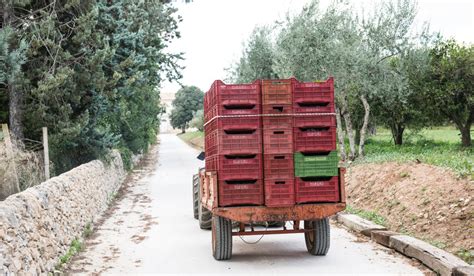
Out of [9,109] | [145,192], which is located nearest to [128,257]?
[9,109]

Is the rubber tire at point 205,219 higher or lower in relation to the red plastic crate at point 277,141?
lower

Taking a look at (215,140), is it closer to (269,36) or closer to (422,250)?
(422,250)

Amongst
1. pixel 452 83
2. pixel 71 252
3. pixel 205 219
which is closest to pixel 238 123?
pixel 71 252

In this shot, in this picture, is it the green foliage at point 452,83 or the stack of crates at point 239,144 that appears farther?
the green foliage at point 452,83

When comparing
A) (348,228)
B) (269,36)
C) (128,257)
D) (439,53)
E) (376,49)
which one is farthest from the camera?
(269,36)

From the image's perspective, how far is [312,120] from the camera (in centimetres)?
824

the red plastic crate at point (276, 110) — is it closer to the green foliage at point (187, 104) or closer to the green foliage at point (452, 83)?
the green foliage at point (452, 83)

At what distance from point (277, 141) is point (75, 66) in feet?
30.2

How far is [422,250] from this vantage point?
26.1 ft

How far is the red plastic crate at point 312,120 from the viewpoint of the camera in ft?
26.9

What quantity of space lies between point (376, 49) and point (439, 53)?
541 centimetres

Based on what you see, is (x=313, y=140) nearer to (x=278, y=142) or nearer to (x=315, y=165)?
(x=315, y=165)

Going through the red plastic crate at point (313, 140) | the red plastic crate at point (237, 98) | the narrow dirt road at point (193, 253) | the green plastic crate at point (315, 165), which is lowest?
the narrow dirt road at point (193, 253)

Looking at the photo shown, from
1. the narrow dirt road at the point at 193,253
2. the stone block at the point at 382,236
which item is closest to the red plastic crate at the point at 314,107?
the narrow dirt road at the point at 193,253
